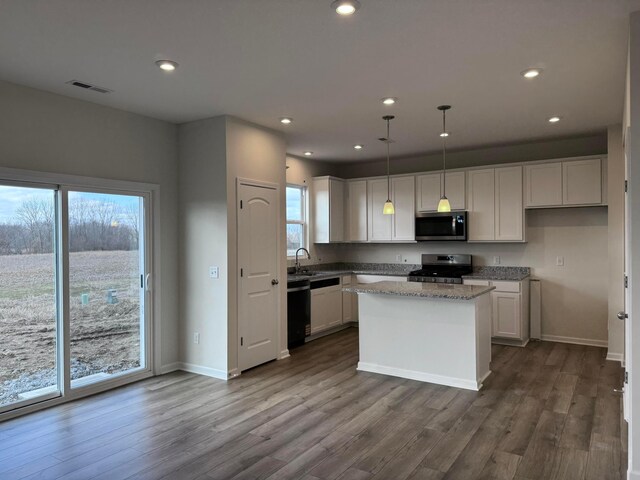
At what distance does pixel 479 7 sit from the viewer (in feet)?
7.93

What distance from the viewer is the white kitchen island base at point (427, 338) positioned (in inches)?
164

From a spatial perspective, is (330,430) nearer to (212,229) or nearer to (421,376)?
(421,376)

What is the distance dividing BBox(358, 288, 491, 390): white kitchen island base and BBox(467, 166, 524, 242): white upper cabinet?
1.77 meters

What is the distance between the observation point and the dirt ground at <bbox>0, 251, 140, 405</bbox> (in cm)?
362

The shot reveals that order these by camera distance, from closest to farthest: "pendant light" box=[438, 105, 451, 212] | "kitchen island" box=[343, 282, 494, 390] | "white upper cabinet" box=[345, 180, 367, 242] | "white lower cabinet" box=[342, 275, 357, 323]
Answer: "kitchen island" box=[343, 282, 494, 390]
"pendant light" box=[438, 105, 451, 212]
"white lower cabinet" box=[342, 275, 357, 323]
"white upper cabinet" box=[345, 180, 367, 242]

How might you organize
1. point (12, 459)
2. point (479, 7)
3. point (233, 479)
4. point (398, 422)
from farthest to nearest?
1. point (398, 422)
2. point (12, 459)
3. point (233, 479)
4. point (479, 7)

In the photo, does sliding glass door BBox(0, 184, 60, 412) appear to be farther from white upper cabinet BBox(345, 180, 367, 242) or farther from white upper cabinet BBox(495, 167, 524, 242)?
white upper cabinet BBox(495, 167, 524, 242)

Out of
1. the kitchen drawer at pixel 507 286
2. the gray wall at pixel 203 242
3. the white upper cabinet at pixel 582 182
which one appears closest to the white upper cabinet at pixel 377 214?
the kitchen drawer at pixel 507 286

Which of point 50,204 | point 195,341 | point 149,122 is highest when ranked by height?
point 149,122

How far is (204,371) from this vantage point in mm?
4680

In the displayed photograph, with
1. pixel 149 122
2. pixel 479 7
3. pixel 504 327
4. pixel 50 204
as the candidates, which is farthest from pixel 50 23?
pixel 504 327

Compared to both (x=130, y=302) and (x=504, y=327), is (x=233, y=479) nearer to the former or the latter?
(x=130, y=302)

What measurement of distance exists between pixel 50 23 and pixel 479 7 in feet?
7.82

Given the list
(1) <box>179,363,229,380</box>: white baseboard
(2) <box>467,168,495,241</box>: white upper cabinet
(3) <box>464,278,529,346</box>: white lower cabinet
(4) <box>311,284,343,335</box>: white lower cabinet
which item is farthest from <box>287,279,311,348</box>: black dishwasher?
(2) <box>467,168,495,241</box>: white upper cabinet
